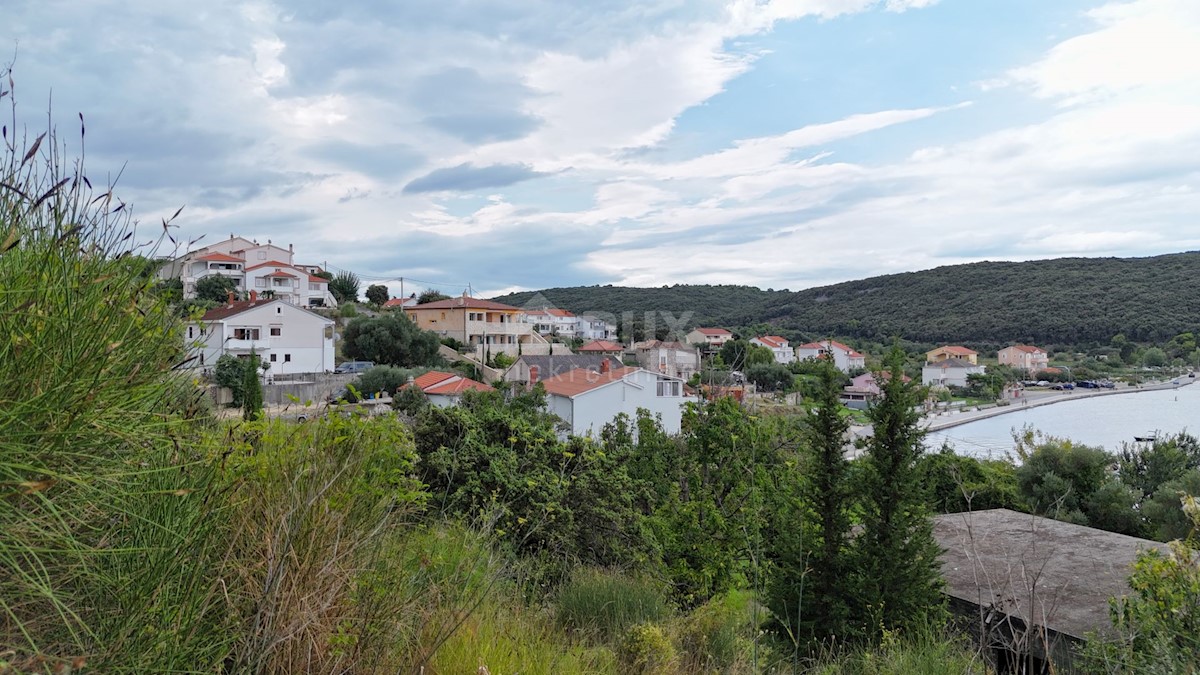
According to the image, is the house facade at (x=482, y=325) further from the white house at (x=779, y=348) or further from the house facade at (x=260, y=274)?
the white house at (x=779, y=348)

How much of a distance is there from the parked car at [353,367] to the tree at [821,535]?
29775mm

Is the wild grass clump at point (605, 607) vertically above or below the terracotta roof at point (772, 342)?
below

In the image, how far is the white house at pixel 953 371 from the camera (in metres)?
50.7

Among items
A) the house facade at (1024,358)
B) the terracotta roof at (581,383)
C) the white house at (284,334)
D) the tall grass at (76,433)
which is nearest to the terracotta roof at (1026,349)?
the house facade at (1024,358)

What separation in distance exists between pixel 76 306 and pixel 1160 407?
45113mm

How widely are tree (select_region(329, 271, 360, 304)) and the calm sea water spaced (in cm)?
4516

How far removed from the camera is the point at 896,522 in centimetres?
536

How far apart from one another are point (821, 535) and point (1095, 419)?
32.5m

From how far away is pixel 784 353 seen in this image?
6081cm

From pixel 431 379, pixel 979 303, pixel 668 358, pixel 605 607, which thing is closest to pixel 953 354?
pixel 979 303

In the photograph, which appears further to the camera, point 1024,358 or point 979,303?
point 979,303

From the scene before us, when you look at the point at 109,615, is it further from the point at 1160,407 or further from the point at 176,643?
the point at 1160,407

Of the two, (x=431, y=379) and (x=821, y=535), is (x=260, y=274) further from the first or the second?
(x=821, y=535)

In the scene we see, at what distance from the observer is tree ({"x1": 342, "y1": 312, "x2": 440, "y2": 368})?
1491 inches
